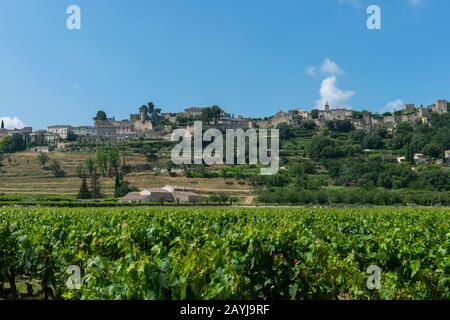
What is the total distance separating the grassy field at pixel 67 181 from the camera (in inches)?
4018

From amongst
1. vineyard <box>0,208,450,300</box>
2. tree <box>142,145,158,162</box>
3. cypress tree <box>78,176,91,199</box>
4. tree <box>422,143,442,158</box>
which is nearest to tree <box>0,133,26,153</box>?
tree <box>142,145,158,162</box>

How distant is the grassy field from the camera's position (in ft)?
335

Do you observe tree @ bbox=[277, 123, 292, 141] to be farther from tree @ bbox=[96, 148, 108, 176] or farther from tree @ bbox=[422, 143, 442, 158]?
tree @ bbox=[96, 148, 108, 176]

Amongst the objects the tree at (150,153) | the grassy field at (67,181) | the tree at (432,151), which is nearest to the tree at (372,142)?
the tree at (432,151)

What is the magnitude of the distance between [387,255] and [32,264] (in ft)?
25.6

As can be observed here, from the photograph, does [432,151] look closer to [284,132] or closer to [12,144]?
[284,132]

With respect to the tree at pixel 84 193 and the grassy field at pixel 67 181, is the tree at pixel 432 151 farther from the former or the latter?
the tree at pixel 84 193

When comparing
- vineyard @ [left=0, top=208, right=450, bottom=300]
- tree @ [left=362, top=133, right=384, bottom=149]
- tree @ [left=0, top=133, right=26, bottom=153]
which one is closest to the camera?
vineyard @ [left=0, top=208, right=450, bottom=300]

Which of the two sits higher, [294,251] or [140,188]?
[294,251]

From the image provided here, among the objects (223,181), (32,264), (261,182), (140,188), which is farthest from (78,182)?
(32,264)

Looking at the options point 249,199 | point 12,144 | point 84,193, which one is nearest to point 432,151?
point 249,199

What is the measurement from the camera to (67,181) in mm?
113875

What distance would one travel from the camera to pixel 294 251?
988 cm
